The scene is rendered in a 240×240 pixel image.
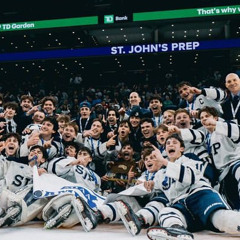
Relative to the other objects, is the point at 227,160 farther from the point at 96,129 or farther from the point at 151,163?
the point at 96,129

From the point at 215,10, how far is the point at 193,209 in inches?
380

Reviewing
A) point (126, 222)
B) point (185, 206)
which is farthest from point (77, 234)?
point (185, 206)

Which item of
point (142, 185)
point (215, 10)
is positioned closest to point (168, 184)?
point (142, 185)

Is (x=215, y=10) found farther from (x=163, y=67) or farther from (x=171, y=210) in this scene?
(x=171, y=210)

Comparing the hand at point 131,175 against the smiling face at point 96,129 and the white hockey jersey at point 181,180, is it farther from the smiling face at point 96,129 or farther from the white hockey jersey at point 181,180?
the smiling face at point 96,129

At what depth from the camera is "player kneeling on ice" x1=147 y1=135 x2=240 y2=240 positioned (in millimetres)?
2713

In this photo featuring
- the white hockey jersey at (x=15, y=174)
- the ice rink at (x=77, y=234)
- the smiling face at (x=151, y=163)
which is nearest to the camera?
the ice rink at (x=77, y=234)

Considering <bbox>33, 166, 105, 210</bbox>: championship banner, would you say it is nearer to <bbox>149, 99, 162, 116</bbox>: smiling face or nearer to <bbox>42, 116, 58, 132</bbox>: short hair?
<bbox>42, 116, 58, 132</bbox>: short hair

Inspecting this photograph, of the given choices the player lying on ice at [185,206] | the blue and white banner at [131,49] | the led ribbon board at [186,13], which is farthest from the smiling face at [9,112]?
the blue and white banner at [131,49]

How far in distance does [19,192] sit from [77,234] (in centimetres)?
86

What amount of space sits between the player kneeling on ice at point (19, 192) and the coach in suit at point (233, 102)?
7.12 ft

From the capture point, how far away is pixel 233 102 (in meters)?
4.08

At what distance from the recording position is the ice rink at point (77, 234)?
287 cm

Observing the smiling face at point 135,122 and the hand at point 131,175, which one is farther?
the smiling face at point 135,122
